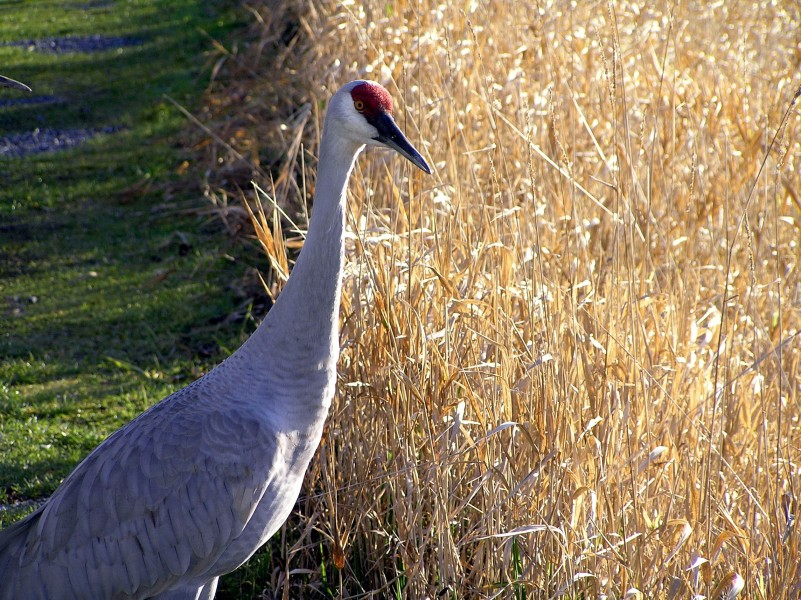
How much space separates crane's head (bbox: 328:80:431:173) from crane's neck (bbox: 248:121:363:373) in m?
0.05

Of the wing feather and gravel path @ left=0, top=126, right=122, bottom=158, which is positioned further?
gravel path @ left=0, top=126, right=122, bottom=158

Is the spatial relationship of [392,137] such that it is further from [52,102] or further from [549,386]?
[52,102]

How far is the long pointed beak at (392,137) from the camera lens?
2.58 m

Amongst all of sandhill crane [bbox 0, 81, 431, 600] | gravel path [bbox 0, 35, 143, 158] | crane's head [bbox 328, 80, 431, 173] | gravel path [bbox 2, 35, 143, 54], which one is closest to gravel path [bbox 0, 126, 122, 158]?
gravel path [bbox 0, 35, 143, 158]

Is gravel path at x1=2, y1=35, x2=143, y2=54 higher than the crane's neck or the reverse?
the reverse

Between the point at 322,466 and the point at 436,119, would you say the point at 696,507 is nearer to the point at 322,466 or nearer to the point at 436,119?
the point at 322,466

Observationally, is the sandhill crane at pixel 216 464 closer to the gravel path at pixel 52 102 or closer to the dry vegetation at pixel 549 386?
the dry vegetation at pixel 549 386

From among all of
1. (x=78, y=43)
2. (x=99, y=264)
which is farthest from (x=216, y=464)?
(x=78, y=43)

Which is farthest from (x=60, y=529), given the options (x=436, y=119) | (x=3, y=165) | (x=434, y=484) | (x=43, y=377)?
(x=3, y=165)

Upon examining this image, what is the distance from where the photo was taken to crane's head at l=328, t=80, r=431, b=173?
8.45 ft

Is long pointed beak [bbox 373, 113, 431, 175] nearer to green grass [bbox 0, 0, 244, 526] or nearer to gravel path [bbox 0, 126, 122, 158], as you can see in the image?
green grass [bbox 0, 0, 244, 526]

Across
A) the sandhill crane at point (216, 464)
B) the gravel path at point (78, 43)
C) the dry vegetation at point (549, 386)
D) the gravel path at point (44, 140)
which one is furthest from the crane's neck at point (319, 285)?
the gravel path at point (78, 43)

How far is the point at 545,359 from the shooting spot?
265cm

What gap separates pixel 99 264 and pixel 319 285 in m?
3.62
